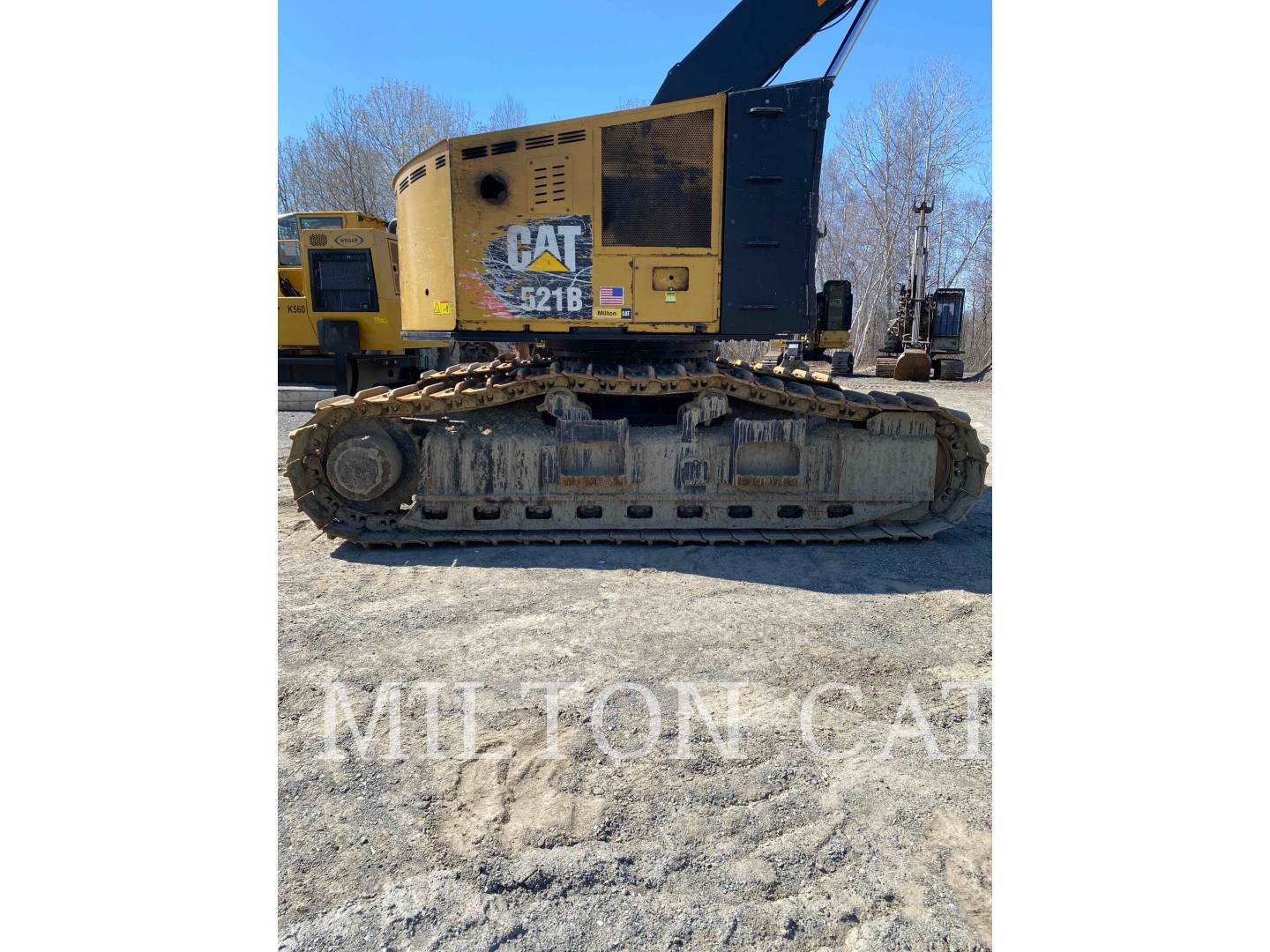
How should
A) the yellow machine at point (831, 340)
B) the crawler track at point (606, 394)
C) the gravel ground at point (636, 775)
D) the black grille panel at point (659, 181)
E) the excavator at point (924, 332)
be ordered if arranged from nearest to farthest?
the gravel ground at point (636, 775) < the black grille panel at point (659, 181) < the crawler track at point (606, 394) < the excavator at point (924, 332) < the yellow machine at point (831, 340)

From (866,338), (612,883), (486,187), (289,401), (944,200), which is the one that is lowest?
(612,883)

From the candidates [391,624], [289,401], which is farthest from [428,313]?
[289,401]

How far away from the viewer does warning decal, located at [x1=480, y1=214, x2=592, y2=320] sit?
5316 millimetres

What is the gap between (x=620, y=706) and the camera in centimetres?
313

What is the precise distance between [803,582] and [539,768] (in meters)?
2.52

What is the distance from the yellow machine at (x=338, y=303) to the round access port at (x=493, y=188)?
22.0ft

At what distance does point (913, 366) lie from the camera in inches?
809

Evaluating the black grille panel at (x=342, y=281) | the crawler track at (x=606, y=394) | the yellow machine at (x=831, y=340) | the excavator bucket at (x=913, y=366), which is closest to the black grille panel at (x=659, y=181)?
the crawler track at (x=606, y=394)

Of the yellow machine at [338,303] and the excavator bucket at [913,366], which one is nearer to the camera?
the yellow machine at [338,303]

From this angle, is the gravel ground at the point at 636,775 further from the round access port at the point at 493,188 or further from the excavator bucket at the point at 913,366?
the excavator bucket at the point at 913,366

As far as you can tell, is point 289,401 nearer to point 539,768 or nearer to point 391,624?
point 391,624

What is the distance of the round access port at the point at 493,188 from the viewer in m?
5.30

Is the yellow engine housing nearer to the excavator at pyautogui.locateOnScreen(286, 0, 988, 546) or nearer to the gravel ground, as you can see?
the excavator at pyautogui.locateOnScreen(286, 0, 988, 546)

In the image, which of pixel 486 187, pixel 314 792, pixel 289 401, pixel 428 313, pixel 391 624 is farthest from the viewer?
pixel 289 401
